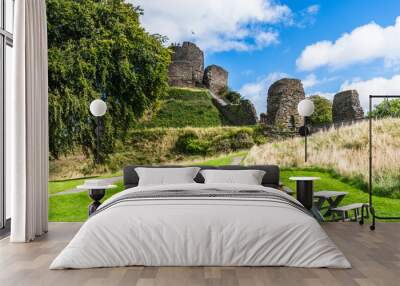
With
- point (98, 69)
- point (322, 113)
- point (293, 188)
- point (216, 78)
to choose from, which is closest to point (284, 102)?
point (322, 113)

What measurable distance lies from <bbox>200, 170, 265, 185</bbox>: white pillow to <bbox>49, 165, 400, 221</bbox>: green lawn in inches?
46.5

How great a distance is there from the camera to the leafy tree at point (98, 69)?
23.9 feet

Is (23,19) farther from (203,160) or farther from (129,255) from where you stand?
(203,160)

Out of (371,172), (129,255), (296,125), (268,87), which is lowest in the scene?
(129,255)

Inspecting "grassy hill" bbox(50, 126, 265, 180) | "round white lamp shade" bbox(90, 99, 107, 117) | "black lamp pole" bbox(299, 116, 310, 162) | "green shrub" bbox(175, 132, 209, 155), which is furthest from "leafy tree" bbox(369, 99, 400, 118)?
"round white lamp shade" bbox(90, 99, 107, 117)

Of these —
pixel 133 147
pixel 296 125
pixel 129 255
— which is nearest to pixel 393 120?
pixel 296 125

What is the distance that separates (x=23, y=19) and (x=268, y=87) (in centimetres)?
393

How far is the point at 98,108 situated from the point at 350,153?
12.6 feet

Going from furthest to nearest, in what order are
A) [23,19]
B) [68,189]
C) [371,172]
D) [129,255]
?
[68,189] < [371,172] < [23,19] < [129,255]

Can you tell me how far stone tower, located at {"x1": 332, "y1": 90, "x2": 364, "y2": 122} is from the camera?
7188 millimetres

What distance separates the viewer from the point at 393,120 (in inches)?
278

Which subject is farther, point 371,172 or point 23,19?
point 371,172

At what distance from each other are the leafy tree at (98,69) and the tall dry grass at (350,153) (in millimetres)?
2091

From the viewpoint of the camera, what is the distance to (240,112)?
7.38 m
